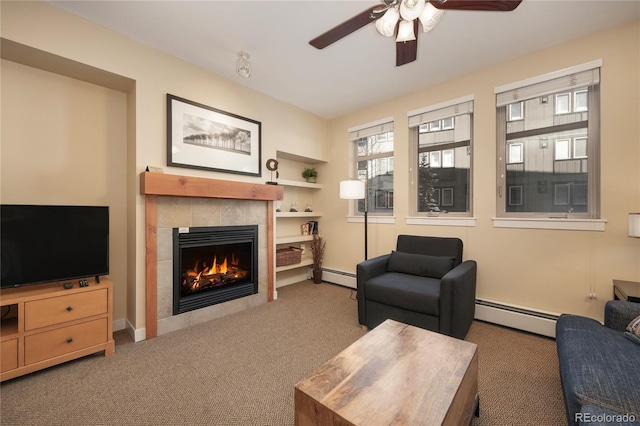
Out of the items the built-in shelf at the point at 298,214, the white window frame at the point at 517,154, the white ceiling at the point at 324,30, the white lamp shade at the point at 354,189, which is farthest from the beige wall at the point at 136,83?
the white window frame at the point at 517,154

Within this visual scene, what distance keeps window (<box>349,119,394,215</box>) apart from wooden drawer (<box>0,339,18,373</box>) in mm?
3778

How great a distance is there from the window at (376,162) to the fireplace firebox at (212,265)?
74.6 inches

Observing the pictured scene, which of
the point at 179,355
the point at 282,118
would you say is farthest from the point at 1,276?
the point at 282,118

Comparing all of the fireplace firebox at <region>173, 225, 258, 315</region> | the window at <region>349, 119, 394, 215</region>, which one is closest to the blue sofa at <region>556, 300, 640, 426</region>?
the window at <region>349, 119, 394, 215</region>

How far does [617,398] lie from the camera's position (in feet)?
3.47

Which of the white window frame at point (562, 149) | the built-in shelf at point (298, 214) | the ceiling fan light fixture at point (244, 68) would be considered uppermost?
the ceiling fan light fixture at point (244, 68)

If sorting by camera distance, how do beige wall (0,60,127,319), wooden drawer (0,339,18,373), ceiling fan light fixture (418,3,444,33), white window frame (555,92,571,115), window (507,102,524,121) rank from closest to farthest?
ceiling fan light fixture (418,3,444,33) → wooden drawer (0,339,18,373) → beige wall (0,60,127,319) → white window frame (555,92,571,115) → window (507,102,524,121)

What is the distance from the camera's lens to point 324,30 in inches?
91.0

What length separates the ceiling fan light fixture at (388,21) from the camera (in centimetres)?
153

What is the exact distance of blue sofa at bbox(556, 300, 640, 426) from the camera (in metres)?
1.02

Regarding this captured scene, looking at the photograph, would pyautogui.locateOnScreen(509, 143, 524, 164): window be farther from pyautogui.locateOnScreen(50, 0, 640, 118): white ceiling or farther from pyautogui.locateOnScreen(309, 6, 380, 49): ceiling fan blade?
pyautogui.locateOnScreen(309, 6, 380, 49): ceiling fan blade

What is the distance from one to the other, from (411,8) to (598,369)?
205 centimetres

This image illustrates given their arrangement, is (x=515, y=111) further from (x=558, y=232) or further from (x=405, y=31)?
(x=405, y=31)

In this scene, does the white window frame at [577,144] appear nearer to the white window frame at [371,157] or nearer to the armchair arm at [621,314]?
the armchair arm at [621,314]
